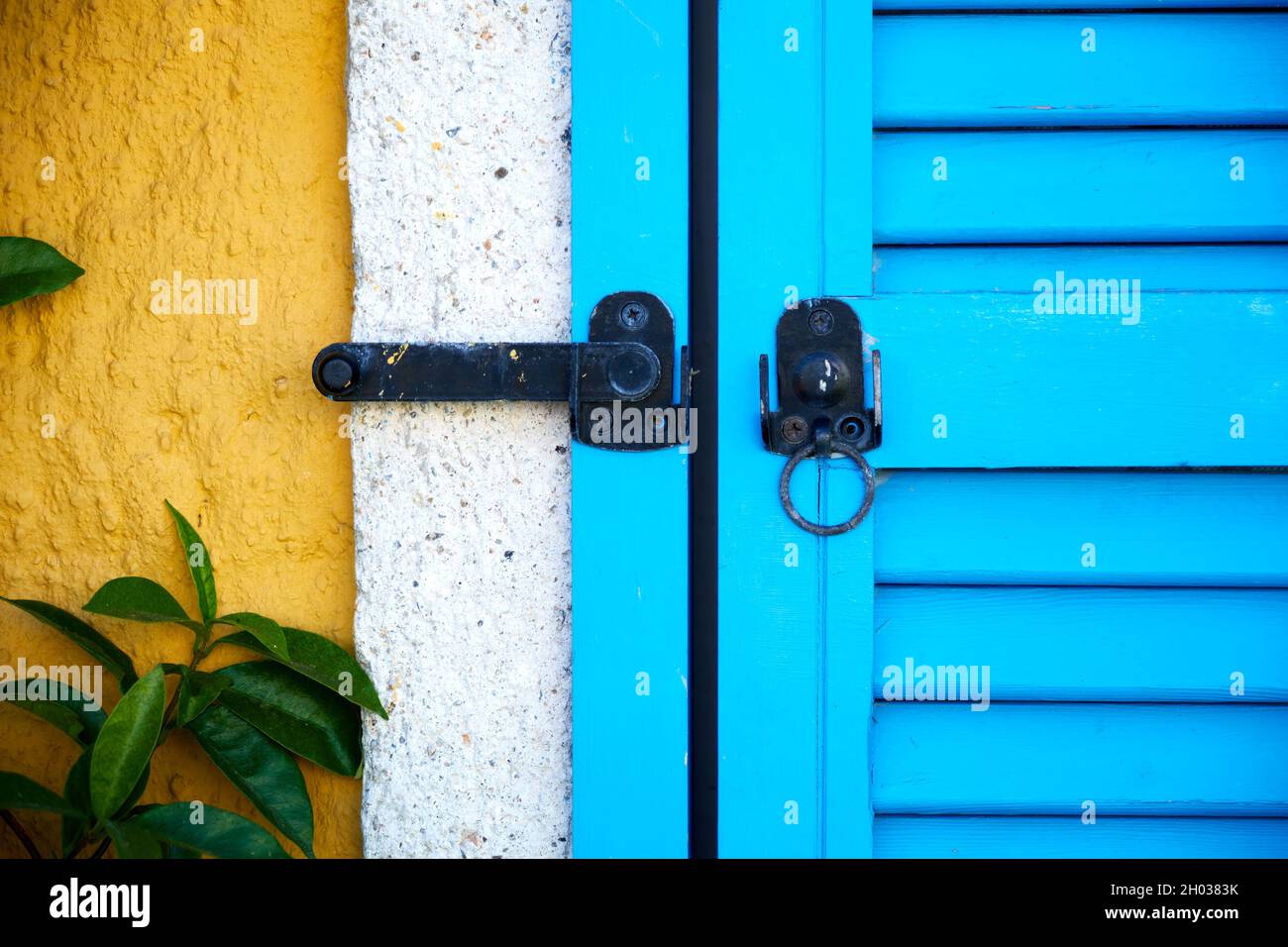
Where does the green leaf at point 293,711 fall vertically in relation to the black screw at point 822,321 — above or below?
below

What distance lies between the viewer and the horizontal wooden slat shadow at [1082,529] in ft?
3.32

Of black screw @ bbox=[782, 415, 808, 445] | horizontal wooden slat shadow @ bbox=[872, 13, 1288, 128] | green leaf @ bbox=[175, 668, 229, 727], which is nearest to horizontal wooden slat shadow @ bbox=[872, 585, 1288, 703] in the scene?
black screw @ bbox=[782, 415, 808, 445]

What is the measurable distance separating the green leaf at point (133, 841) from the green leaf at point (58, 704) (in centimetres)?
13

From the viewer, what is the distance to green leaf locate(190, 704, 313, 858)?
968mm

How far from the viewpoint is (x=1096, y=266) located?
1015mm

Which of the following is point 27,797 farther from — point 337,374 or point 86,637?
point 337,374

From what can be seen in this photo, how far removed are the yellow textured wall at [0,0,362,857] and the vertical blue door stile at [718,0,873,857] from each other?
469 mm

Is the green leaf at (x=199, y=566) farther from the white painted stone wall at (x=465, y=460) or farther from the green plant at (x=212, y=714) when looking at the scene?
the white painted stone wall at (x=465, y=460)

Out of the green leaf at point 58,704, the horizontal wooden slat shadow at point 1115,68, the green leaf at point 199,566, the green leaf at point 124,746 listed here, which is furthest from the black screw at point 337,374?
the horizontal wooden slat shadow at point 1115,68

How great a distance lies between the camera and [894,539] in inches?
40.7

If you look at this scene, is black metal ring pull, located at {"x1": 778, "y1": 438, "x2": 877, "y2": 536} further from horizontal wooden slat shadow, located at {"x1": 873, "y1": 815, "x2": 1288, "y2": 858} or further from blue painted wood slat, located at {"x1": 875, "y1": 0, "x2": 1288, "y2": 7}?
blue painted wood slat, located at {"x1": 875, "y1": 0, "x2": 1288, "y2": 7}

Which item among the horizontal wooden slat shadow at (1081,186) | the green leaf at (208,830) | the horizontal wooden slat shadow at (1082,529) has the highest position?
the horizontal wooden slat shadow at (1081,186)

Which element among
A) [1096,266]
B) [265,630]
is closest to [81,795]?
[265,630]
